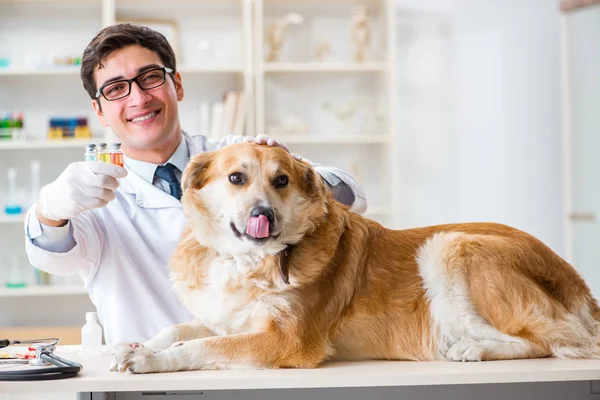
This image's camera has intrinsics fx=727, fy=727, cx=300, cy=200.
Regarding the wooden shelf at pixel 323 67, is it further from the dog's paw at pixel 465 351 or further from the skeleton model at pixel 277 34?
the dog's paw at pixel 465 351

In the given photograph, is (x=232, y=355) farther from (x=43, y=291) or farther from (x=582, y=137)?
(x=582, y=137)

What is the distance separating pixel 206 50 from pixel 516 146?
7.08 feet

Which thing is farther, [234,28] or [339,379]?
[234,28]

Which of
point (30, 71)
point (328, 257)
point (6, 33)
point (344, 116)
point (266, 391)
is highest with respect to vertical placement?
point (6, 33)

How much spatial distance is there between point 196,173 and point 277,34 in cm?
299

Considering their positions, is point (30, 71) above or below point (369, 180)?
above

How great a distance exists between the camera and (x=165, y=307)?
2043mm

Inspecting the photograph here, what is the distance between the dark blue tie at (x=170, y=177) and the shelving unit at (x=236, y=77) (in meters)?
2.26

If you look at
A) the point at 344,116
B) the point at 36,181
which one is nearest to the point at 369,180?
the point at 344,116

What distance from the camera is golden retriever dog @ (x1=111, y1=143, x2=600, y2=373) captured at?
145 centimetres

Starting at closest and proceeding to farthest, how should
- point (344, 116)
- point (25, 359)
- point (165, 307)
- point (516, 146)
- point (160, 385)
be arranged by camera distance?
point (160, 385), point (25, 359), point (165, 307), point (344, 116), point (516, 146)

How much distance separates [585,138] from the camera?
14.9 feet

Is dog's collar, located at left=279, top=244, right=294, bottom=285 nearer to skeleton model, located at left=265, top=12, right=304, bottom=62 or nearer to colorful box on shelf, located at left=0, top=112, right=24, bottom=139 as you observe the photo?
skeleton model, located at left=265, top=12, right=304, bottom=62

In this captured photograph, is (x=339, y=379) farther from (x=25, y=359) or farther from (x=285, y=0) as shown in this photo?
(x=285, y=0)
